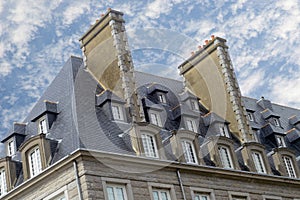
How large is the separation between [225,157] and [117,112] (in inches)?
227

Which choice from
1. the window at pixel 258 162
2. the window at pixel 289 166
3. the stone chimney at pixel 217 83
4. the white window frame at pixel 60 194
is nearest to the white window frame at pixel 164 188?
the white window frame at pixel 60 194

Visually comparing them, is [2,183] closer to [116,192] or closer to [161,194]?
[116,192]

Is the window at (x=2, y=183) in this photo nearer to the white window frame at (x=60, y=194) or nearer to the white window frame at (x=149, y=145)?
the white window frame at (x=60, y=194)

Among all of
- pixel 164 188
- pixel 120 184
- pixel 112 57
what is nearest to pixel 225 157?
pixel 164 188

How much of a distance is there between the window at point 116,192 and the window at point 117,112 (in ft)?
14.2

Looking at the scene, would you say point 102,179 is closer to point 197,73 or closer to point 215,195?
point 215,195

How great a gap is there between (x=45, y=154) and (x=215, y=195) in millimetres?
8032

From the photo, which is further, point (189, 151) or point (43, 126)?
point (189, 151)

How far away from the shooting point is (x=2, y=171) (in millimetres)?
27484

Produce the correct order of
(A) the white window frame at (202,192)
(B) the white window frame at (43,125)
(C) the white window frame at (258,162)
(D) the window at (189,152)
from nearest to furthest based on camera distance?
(A) the white window frame at (202,192) → (B) the white window frame at (43,125) → (D) the window at (189,152) → (C) the white window frame at (258,162)

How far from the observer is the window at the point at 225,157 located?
30016mm

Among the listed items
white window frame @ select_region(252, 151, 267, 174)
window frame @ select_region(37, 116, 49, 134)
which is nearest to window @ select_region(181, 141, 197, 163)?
white window frame @ select_region(252, 151, 267, 174)

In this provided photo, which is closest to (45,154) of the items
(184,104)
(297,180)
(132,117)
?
(132,117)

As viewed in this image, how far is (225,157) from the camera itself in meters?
30.3
